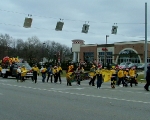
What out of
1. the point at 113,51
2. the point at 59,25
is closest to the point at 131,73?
the point at 59,25

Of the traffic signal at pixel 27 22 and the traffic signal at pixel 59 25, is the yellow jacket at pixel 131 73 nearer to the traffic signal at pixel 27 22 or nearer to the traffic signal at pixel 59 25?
the traffic signal at pixel 59 25

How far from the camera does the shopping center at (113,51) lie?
225 feet

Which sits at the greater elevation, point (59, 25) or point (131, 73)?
point (59, 25)

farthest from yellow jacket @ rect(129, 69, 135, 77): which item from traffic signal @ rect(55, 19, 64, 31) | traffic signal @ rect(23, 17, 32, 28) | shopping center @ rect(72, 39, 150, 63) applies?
shopping center @ rect(72, 39, 150, 63)

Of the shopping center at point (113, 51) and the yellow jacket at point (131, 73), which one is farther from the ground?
the shopping center at point (113, 51)

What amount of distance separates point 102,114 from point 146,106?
2.47m

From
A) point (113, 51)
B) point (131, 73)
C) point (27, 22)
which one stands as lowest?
point (131, 73)

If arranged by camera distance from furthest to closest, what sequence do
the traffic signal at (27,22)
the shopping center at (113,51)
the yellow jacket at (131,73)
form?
the shopping center at (113,51) → the traffic signal at (27,22) → the yellow jacket at (131,73)

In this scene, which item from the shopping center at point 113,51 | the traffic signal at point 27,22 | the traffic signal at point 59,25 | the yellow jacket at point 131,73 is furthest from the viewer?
the shopping center at point 113,51

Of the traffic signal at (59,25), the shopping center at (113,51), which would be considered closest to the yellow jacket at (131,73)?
the traffic signal at (59,25)

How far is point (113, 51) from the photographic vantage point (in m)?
76.2

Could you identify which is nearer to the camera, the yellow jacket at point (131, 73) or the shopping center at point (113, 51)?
the yellow jacket at point (131, 73)

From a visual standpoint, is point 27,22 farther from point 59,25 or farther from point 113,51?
point 113,51

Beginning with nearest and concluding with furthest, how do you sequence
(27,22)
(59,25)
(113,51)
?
1. (27,22)
2. (59,25)
3. (113,51)
